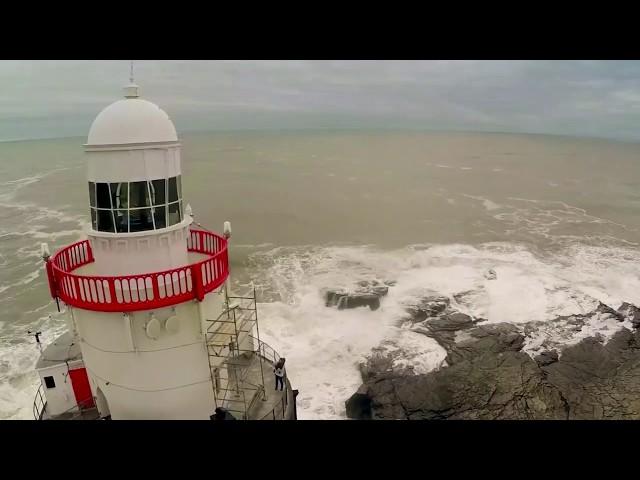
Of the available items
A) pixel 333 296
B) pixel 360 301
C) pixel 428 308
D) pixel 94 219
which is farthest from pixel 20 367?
pixel 428 308

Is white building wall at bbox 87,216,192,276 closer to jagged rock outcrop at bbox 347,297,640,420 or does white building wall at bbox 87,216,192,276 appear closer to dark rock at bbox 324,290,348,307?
jagged rock outcrop at bbox 347,297,640,420

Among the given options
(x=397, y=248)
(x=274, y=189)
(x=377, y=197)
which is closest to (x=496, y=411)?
(x=397, y=248)

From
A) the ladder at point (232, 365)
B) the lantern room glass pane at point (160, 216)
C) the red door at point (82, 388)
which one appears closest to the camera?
the lantern room glass pane at point (160, 216)

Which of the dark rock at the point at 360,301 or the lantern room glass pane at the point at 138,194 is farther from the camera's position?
the dark rock at the point at 360,301

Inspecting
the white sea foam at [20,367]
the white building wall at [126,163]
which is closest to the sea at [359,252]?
the white sea foam at [20,367]

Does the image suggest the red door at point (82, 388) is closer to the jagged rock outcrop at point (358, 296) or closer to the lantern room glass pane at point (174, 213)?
the lantern room glass pane at point (174, 213)

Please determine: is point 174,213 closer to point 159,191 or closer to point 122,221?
point 159,191

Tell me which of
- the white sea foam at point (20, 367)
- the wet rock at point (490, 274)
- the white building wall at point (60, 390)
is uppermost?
the white building wall at point (60, 390)

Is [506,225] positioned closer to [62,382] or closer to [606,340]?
[606,340]
